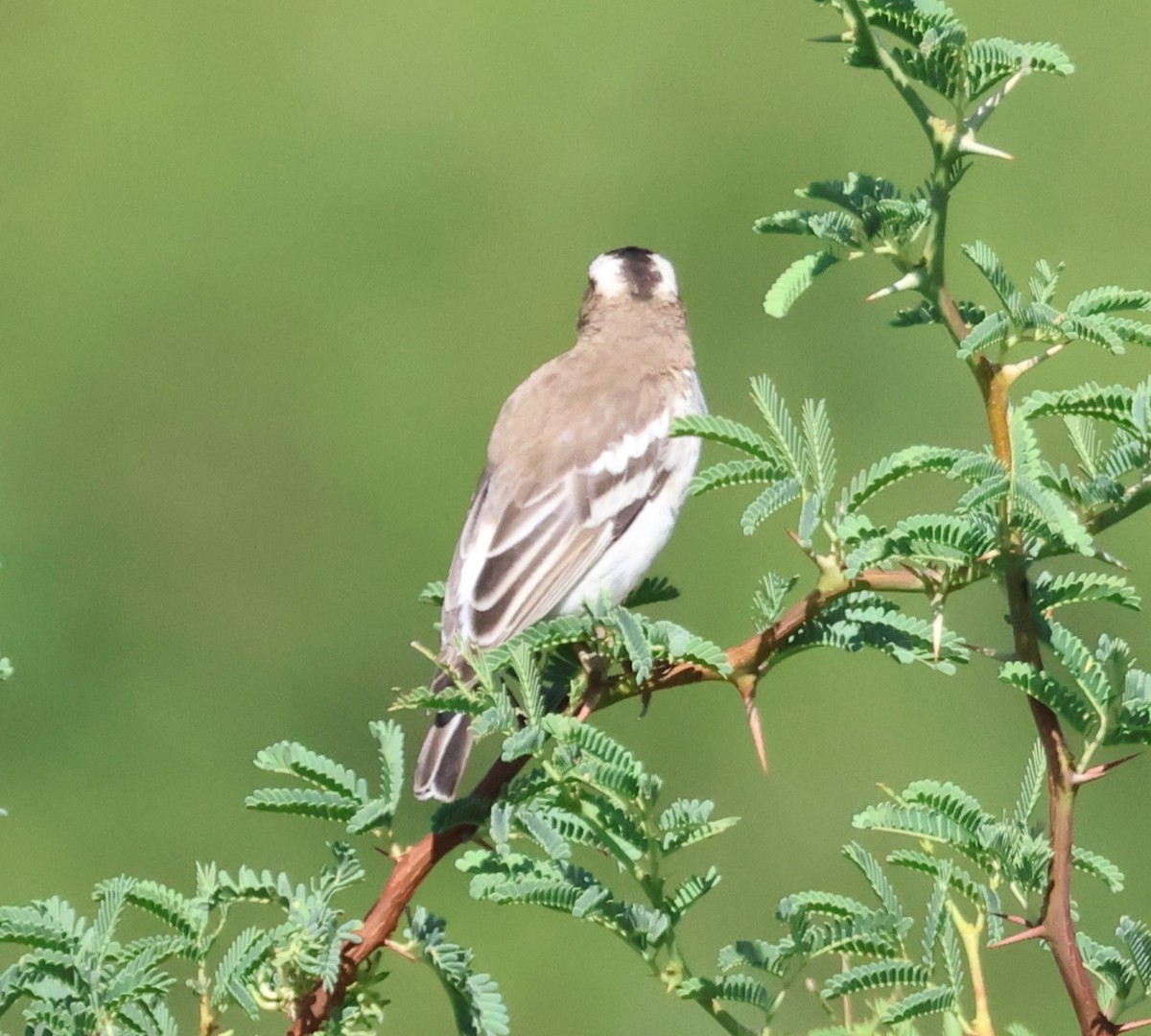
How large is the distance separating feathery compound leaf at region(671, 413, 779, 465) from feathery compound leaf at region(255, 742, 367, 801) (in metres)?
0.64

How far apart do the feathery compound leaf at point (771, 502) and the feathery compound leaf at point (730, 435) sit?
4 centimetres

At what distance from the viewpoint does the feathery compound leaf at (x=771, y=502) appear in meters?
2.70

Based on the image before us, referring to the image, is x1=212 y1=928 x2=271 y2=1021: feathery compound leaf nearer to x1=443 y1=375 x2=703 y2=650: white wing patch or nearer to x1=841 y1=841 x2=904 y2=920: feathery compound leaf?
x1=841 y1=841 x2=904 y2=920: feathery compound leaf

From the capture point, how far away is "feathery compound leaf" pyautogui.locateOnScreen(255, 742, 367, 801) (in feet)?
8.97

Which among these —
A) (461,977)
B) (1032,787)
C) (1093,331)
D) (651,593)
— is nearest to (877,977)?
(1032,787)

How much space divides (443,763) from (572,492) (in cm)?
126

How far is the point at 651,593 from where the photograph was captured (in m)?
4.82

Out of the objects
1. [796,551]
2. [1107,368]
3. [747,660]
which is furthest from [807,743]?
[747,660]

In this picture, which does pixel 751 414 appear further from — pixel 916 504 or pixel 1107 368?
pixel 1107 368

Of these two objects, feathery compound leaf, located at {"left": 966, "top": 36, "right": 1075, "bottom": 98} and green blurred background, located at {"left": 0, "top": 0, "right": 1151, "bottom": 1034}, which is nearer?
feathery compound leaf, located at {"left": 966, "top": 36, "right": 1075, "bottom": 98}

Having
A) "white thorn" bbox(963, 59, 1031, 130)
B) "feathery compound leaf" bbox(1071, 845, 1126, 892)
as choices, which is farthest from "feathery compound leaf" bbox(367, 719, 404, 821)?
"white thorn" bbox(963, 59, 1031, 130)

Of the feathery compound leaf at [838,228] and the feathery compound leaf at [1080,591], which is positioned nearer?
the feathery compound leaf at [1080,591]

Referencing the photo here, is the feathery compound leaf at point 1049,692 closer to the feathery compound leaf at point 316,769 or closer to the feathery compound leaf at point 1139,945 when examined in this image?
the feathery compound leaf at point 1139,945

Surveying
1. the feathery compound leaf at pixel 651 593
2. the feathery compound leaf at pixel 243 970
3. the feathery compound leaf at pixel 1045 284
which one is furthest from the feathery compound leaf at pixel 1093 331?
the feathery compound leaf at pixel 651 593
